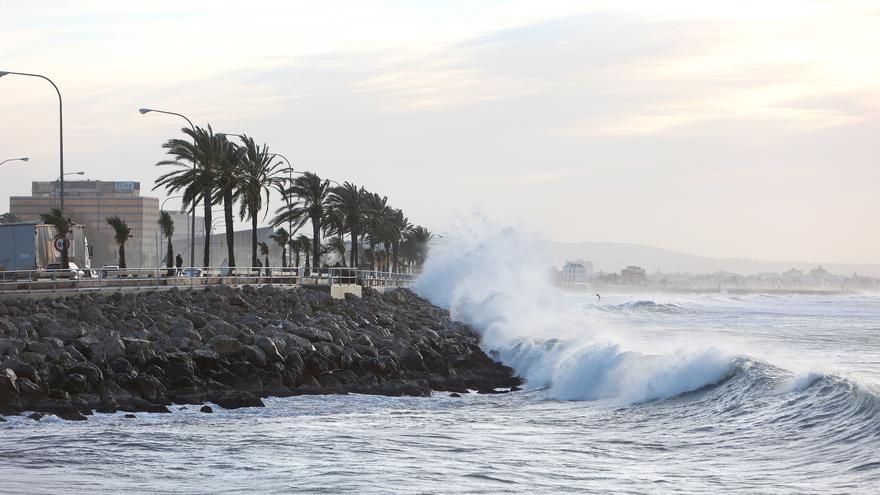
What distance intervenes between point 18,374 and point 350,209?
174 ft

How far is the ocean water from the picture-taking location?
12.7m

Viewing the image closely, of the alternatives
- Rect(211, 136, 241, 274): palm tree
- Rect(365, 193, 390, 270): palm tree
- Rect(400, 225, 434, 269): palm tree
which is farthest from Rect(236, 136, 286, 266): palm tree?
Rect(400, 225, 434, 269): palm tree

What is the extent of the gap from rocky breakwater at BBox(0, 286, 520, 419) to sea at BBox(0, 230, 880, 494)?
110 centimetres

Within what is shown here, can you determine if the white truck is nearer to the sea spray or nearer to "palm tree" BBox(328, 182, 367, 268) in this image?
the sea spray

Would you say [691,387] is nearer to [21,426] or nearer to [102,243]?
[21,426]

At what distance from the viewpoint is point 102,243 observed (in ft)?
539

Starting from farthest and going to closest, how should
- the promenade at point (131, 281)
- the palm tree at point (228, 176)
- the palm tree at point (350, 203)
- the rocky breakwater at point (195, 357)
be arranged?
the palm tree at point (350, 203) < the palm tree at point (228, 176) < the promenade at point (131, 281) < the rocky breakwater at point (195, 357)

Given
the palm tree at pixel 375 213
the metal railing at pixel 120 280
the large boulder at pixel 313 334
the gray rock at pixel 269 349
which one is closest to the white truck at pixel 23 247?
the metal railing at pixel 120 280

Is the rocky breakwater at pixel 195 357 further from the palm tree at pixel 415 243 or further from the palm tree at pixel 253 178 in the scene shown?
the palm tree at pixel 415 243

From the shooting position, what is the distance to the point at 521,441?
1603 cm

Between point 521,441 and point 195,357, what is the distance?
8204mm

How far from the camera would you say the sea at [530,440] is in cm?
1270

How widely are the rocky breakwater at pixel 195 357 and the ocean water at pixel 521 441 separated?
1173 mm

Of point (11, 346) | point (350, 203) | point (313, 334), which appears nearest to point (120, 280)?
point (313, 334)
